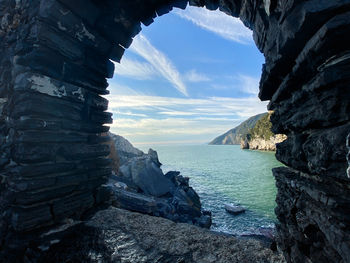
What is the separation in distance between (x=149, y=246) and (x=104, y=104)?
3.04m

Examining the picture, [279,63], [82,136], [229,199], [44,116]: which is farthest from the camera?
[229,199]

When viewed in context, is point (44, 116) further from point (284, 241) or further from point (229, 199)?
point (229, 199)

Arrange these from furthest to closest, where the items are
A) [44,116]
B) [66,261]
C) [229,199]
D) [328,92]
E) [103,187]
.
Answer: [229,199], [103,187], [44,116], [66,261], [328,92]

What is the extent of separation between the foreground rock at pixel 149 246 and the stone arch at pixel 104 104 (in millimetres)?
456

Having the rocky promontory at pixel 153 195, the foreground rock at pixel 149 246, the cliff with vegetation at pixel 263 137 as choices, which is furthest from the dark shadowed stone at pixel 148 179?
the cliff with vegetation at pixel 263 137

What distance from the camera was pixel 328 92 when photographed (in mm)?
1291

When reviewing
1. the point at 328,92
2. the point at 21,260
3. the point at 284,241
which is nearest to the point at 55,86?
the point at 21,260

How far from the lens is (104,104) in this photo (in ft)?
13.3

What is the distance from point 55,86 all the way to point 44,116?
1.81 feet

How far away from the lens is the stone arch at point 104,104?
4.08 ft

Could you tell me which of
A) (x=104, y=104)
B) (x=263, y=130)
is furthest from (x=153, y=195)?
(x=263, y=130)

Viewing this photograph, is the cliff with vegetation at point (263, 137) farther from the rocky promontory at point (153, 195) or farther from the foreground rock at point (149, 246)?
the foreground rock at point (149, 246)

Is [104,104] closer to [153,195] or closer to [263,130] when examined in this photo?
[153,195]

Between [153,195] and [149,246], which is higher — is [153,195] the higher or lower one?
the lower one
